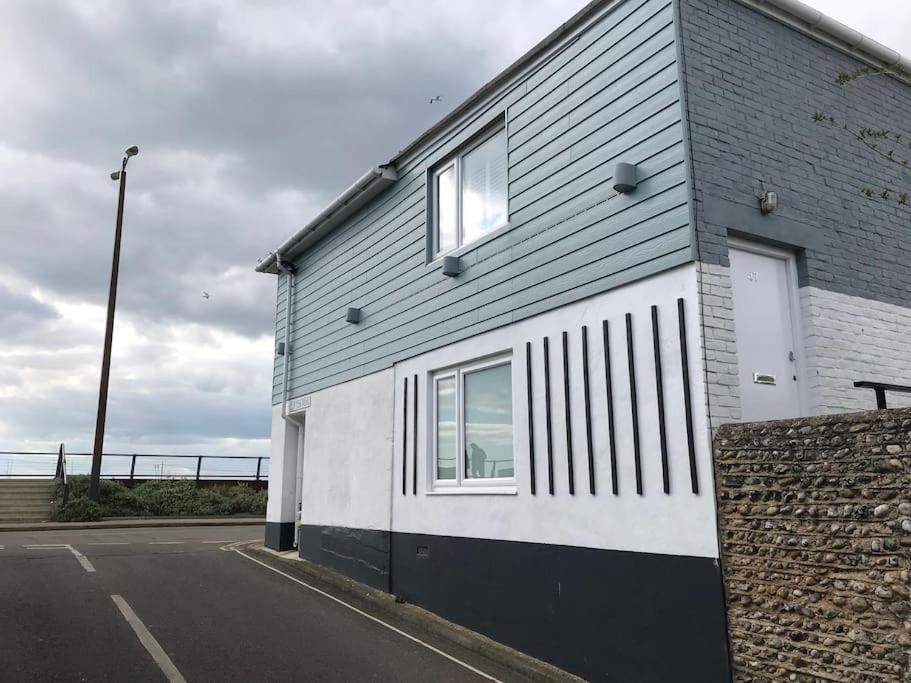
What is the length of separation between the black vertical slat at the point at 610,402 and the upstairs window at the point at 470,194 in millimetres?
2314

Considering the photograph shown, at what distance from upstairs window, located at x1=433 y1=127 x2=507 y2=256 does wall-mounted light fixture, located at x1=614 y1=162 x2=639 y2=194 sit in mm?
2042

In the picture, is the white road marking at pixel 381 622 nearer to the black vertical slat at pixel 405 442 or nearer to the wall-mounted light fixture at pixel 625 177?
the black vertical slat at pixel 405 442

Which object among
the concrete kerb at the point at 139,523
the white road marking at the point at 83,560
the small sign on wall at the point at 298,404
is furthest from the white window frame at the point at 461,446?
the concrete kerb at the point at 139,523

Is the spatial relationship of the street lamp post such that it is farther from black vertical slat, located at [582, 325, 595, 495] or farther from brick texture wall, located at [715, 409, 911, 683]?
brick texture wall, located at [715, 409, 911, 683]

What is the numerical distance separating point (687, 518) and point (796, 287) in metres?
2.51

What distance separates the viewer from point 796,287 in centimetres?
679

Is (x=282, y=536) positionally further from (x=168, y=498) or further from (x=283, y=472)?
(x=168, y=498)

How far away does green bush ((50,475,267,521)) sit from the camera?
2181 centimetres

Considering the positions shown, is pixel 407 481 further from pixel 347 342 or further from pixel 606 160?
pixel 606 160

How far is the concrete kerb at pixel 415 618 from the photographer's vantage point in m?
6.84

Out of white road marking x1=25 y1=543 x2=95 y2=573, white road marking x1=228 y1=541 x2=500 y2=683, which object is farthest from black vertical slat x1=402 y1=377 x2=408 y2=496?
white road marking x1=25 y1=543 x2=95 y2=573

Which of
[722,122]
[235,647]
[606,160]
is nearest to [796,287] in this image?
[722,122]

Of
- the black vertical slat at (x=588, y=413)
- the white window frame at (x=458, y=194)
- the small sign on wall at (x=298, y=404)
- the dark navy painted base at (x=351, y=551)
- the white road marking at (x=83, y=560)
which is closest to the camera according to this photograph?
the black vertical slat at (x=588, y=413)

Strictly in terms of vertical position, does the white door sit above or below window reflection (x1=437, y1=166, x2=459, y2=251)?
below
